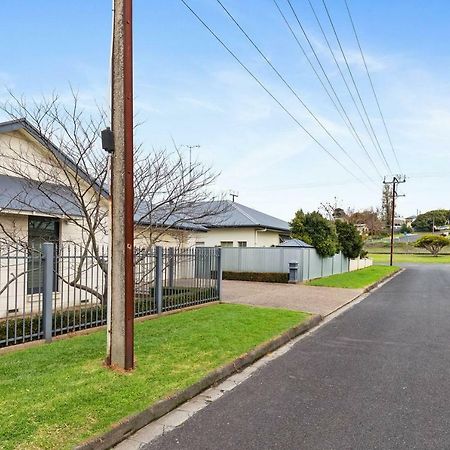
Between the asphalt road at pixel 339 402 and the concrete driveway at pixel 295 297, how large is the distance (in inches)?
160

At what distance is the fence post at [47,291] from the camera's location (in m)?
7.04

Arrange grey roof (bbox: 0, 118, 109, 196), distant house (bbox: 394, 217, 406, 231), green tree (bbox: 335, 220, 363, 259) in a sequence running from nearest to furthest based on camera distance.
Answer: grey roof (bbox: 0, 118, 109, 196) → green tree (bbox: 335, 220, 363, 259) → distant house (bbox: 394, 217, 406, 231)

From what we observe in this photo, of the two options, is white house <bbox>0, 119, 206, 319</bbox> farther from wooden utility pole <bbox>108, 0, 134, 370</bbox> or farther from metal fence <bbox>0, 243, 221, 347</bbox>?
wooden utility pole <bbox>108, 0, 134, 370</bbox>

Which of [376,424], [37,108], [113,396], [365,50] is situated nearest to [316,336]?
[376,424]

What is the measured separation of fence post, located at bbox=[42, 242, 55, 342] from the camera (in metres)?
7.04

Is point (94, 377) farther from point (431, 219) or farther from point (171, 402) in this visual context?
point (431, 219)

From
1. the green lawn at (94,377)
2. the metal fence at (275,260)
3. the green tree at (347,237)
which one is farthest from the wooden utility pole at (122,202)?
the green tree at (347,237)

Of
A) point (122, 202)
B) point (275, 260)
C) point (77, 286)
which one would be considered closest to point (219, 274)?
→ point (77, 286)

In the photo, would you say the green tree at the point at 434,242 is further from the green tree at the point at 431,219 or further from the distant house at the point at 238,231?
the green tree at the point at 431,219

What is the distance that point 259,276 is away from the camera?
21.1m

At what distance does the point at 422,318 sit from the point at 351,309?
231 centimetres

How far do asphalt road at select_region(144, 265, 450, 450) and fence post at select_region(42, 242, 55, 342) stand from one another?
3.45m

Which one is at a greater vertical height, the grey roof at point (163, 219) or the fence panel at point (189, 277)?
the grey roof at point (163, 219)

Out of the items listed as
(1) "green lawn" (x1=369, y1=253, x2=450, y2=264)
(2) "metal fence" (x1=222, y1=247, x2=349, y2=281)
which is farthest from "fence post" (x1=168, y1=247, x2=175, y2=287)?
(1) "green lawn" (x1=369, y1=253, x2=450, y2=264)
